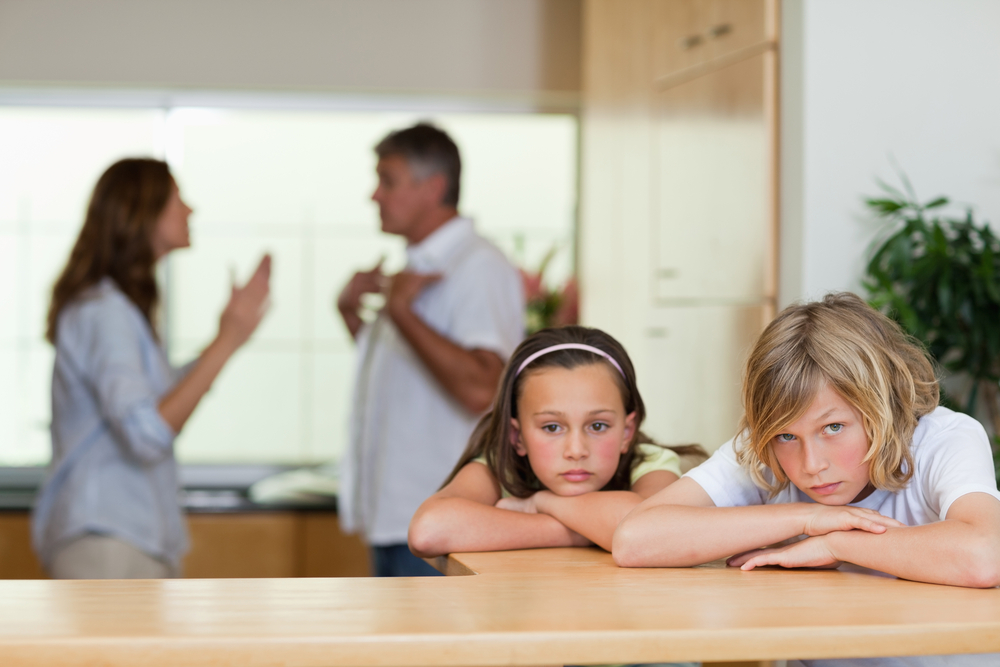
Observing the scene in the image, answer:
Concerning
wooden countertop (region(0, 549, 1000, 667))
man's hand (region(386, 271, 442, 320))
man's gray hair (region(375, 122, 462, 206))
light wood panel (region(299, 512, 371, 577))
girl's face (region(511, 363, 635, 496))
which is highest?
man's gray hair (region(375, 122, 462, 206))

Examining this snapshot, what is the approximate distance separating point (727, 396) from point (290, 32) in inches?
82.4

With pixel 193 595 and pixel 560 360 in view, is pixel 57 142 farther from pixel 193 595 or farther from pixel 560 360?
pixel 193 595

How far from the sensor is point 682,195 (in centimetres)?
279

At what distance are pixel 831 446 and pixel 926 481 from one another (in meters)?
0.13

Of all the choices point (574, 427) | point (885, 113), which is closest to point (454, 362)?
point (574, 427)

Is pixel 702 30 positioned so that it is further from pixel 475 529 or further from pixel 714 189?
pixel 475 529

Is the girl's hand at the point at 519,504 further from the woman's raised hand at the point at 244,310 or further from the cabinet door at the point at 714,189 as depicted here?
the cabinet door at the point at 714,189

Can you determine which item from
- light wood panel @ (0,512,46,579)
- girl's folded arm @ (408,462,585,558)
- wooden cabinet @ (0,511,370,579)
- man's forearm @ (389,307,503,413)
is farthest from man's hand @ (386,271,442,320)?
light wood panel @ (0,512,46,579)

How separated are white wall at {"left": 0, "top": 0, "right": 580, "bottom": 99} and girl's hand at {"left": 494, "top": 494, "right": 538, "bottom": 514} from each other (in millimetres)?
2365

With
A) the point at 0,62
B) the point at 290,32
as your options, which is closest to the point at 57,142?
the point at 0,62

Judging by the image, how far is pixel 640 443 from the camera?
1656 mm

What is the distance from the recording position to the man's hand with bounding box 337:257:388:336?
246 cm

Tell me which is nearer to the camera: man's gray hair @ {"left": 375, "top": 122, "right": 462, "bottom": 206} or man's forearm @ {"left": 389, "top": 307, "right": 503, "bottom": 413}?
man's forearm @ {"left": 389, "top": 307, "right": 503, "bottom": 413}

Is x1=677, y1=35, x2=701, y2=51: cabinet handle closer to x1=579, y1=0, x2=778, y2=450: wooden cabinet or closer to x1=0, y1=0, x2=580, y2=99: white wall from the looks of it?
x1=579, y1=0, x2=778, y2=450: wooden cabinet
